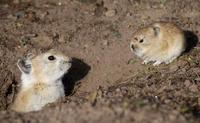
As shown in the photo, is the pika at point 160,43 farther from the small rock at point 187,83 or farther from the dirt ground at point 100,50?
the small rock at point 187,83

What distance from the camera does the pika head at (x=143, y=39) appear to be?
33.9ft

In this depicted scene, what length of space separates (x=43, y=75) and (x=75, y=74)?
127 cm

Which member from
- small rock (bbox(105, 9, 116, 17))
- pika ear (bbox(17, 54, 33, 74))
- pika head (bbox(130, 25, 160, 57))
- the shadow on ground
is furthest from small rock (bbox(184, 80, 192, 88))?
small rock (bbox(105, 9, 116, 17))

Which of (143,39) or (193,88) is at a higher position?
(143,39)

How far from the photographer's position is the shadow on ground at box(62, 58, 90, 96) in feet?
34.9

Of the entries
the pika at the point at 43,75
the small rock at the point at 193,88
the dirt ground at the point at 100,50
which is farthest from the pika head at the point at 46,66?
the small rock at the point at 193,88

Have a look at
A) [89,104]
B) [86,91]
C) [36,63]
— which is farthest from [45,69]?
[89,104]

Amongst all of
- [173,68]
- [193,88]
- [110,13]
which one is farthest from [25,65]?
[110,13]

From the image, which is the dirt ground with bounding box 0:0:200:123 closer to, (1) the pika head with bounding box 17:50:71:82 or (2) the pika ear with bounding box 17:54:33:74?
(1) the pika head with bounding box 17:50:71:82

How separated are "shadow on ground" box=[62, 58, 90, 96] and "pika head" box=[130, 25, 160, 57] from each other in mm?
1029

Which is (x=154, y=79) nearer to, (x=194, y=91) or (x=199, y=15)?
(x=194, y=91)

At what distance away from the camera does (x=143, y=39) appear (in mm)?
10367

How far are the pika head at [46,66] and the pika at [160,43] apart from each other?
1444 mm

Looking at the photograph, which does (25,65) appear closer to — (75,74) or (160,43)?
(75,74)
